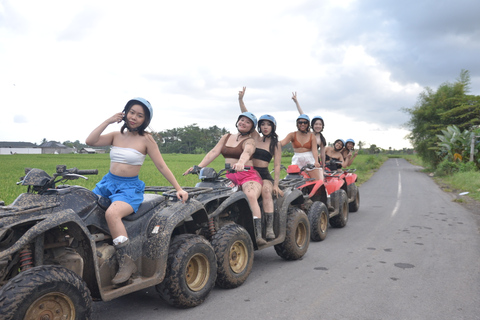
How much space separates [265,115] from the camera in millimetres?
6215

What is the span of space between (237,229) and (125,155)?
5.83ft

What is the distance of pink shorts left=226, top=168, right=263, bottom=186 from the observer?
5684 millimetres

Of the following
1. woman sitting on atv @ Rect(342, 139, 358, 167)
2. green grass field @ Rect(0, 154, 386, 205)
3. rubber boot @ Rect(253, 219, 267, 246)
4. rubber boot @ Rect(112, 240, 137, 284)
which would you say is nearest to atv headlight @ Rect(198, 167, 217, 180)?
rubber boot @ Rect(253, 219, 267, 246)

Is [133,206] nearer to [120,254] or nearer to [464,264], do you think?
[120,254]

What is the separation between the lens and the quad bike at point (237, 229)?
185 inches

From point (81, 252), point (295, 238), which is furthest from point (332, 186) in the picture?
point (81, 252)

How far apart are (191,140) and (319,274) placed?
284 ft

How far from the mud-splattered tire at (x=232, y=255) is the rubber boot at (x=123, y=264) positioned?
3.77ft

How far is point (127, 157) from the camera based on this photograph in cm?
392

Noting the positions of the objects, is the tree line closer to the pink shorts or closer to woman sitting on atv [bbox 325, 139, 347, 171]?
woman sitting on atv [bbox 325, 139, 347, 171]

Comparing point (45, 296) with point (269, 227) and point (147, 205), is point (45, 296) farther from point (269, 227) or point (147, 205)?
point (269, 227)

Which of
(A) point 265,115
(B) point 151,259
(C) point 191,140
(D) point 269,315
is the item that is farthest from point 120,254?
(C) point 191,140

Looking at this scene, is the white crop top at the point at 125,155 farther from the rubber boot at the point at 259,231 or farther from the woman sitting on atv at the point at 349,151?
the woman sitting on atv at the point at 349,151

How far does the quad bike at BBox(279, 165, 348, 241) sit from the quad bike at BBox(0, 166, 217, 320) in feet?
10.7
